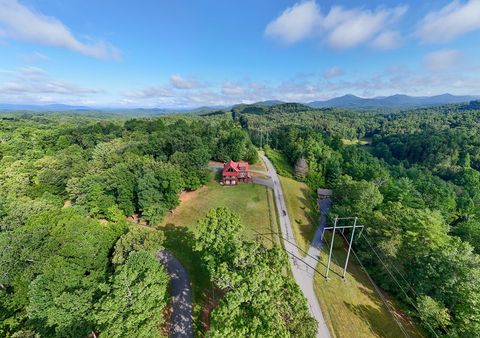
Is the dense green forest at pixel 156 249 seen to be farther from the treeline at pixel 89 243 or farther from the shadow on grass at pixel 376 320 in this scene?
the shadow on grass at pixel 376 320

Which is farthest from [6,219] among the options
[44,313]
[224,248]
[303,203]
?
[303,203]

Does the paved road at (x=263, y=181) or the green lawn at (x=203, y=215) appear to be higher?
the paved road at (x=263, y=181)

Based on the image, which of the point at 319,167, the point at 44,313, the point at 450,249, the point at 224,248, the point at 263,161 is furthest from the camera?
the point at 263,161

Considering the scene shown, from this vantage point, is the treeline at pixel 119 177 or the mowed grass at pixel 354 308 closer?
the mowed grass at pixel 354 308

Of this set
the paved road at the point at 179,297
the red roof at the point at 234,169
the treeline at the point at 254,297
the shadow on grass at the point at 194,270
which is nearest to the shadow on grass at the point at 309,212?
the red roof at the point at 234,169

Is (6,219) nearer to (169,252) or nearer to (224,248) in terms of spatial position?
(169,252)

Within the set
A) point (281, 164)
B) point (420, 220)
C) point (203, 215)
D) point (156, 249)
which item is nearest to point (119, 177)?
point (203, 215)
